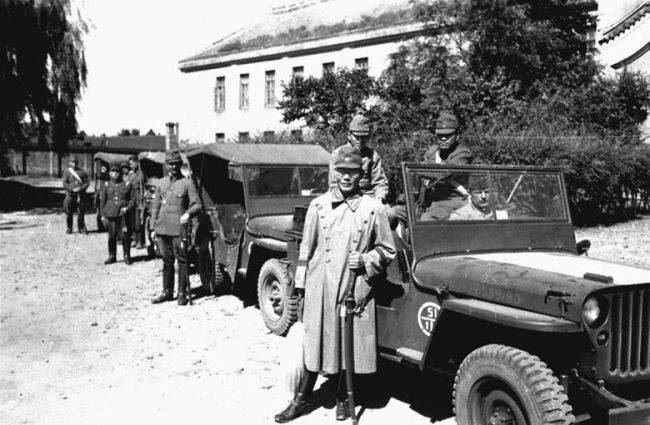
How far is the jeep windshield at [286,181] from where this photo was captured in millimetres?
8969

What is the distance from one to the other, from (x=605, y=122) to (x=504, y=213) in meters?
15.9

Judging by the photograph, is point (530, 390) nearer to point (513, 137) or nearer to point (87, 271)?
point (87, 271)

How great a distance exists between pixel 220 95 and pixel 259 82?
13.4 ft

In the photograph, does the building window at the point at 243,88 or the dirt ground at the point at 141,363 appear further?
the building window at the point at 243,88

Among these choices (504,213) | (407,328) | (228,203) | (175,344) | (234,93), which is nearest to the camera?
(407,328)

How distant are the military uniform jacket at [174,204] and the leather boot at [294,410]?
4.43 meters

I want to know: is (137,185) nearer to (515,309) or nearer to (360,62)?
(515,309)

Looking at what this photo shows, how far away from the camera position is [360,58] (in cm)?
3594

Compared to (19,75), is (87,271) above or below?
below

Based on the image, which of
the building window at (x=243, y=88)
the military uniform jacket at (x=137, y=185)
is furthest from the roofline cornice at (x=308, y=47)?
the military uniform jacket at (x=137, y=185)

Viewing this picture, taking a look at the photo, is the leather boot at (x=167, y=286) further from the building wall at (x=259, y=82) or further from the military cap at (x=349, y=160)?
the building wall at (x=259, y=82)

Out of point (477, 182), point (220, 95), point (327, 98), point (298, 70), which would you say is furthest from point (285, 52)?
point (477, 182)

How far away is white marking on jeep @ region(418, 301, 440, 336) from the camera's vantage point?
486cm

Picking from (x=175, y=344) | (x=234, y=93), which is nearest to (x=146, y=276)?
(x=175, y=344)
